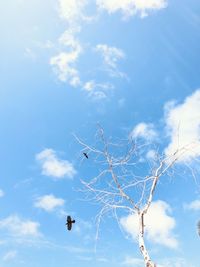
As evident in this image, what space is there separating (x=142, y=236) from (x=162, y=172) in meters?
2.99

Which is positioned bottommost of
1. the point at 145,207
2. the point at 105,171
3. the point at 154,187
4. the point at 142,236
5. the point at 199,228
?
the point at 142,236

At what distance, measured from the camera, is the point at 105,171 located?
1602 centimetres

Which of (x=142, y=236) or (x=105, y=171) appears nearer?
(x=142, y=236)

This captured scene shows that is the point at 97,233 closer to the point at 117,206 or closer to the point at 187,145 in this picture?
the point at 117,206

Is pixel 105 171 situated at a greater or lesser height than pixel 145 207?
greater

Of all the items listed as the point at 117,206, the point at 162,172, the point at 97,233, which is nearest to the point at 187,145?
the point at 162,172

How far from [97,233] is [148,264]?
2554mm

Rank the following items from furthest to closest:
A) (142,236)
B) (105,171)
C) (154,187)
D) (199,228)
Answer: (199,228)
(105,171)
(154,187)
(142,236)

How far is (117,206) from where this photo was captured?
50.6ft

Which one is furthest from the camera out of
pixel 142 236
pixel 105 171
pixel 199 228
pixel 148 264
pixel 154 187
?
pixel 199 228

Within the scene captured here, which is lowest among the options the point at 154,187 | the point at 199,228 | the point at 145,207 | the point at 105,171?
the point at 145,207

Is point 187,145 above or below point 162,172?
above

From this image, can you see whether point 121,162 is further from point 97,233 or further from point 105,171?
point 97,233

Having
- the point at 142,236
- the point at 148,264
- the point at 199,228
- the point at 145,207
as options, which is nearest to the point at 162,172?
the point at 145,207
